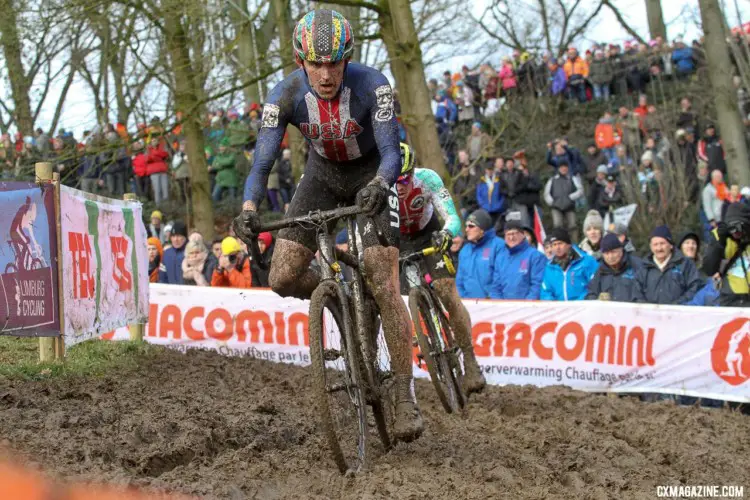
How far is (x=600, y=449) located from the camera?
755cm

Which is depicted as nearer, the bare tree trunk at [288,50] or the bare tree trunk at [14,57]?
the bare tree trunk at [14,57]

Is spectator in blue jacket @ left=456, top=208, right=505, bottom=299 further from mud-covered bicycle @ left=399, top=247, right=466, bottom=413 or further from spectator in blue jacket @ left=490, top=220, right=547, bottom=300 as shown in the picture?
mud-covered bicycle @ left=399, top=247, right=466, bottom=413

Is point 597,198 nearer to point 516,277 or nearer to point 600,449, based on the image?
point 516,277

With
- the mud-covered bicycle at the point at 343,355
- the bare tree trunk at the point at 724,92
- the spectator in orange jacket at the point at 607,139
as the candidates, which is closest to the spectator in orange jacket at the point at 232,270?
the mud-covered bicycle at the point at 343,355

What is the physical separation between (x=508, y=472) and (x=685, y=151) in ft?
52.0

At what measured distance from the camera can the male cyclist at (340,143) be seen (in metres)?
6.21

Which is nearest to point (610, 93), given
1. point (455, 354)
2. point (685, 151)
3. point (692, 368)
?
point (685, 151)

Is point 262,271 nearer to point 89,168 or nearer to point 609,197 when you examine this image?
point 89,168

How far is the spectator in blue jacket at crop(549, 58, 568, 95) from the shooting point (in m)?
25.3

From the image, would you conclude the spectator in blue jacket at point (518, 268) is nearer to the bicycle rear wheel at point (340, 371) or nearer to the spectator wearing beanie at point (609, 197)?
the bicycle rear wheel at point (340, 371)

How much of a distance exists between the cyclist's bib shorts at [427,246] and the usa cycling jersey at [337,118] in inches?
98.8

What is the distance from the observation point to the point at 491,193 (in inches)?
763

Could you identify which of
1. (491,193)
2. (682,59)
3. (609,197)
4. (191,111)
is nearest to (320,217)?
(191,111)

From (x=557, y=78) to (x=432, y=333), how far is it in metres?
17.6
